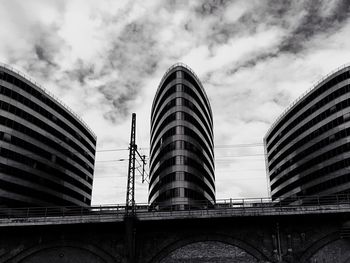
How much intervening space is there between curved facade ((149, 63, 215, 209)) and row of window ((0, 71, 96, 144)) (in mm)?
22111

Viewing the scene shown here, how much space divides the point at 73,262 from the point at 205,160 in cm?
4631

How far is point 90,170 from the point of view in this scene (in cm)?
9400

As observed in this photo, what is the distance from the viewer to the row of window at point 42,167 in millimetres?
65188

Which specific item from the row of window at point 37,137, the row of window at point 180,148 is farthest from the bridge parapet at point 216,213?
the row of window at point 37,137

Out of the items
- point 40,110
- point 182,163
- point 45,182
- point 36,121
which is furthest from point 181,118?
point 45,182

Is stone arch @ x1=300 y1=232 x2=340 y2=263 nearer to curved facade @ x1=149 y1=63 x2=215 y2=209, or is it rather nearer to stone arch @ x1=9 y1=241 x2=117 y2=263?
stone arch @ x1=9 y1=241 x2=117 y2=263

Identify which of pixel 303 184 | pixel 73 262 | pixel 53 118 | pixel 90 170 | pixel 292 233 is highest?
pixel 53 118

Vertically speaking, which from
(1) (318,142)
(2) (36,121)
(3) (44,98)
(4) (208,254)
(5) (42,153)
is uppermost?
(3) (44,98)

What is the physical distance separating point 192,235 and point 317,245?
9990 mm

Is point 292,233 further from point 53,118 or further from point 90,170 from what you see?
point 90,170

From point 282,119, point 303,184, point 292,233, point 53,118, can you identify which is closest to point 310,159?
point 303,184

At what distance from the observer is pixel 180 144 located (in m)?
66.8

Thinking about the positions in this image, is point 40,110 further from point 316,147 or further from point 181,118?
point 316,147

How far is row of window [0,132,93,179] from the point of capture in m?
65.6
